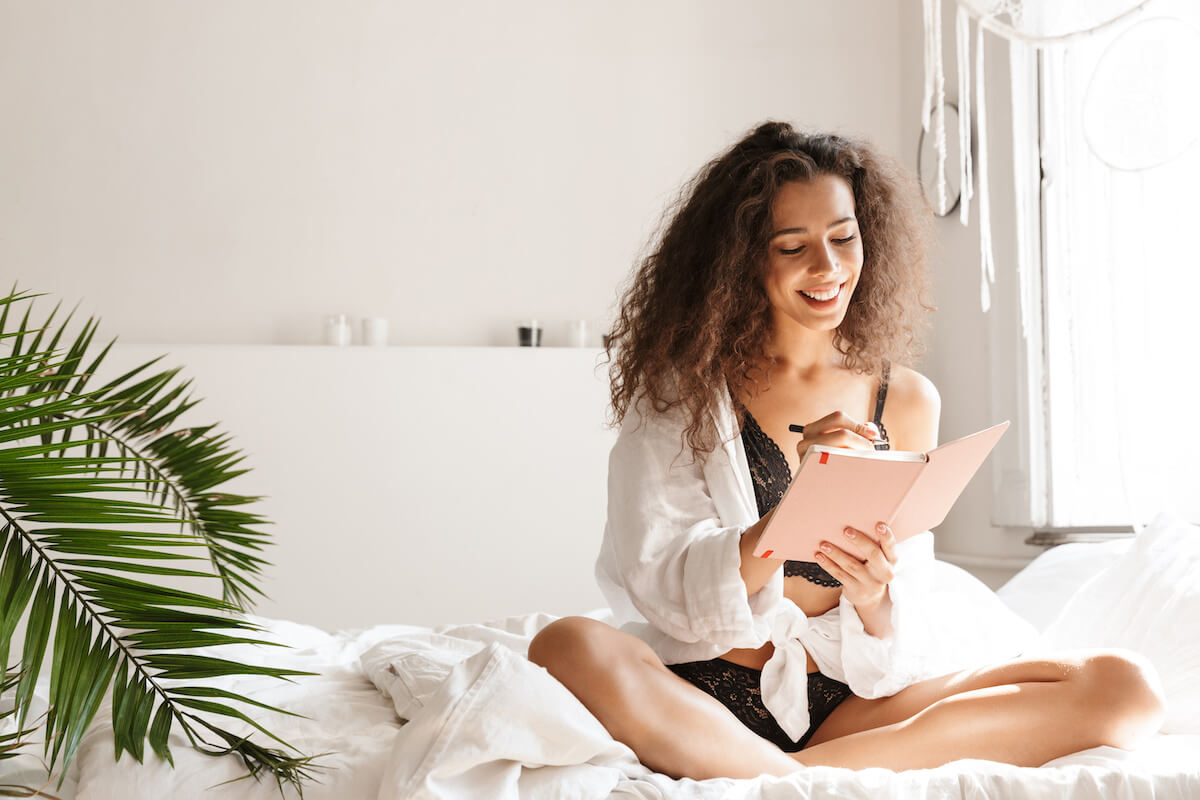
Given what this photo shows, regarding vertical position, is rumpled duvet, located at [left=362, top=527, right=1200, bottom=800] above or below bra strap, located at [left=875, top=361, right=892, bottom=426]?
below

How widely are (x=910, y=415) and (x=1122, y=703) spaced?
562mm

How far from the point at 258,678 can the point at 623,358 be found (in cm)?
78

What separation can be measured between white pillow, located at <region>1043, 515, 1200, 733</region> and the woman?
0.72 feet

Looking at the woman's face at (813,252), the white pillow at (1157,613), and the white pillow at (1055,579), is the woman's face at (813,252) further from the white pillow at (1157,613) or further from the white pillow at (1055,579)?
the white pillow at (1055,579)

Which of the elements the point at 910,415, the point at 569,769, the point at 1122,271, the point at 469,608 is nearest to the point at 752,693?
the point at 569,769

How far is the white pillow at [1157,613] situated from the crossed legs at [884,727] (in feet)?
0.68

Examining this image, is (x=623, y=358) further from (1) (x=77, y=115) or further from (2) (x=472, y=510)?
(1) (x=77, y=115)

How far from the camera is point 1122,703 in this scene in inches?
50.2

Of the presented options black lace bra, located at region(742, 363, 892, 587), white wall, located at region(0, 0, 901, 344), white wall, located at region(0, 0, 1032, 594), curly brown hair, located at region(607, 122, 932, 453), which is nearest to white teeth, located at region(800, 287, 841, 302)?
curly brown hair, located at region(607, 122, 932, 453)

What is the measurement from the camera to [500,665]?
1.19 meters

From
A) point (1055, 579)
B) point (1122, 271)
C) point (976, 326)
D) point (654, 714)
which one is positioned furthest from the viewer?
point (976, 326)

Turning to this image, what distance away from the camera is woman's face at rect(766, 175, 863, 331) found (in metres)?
1.55

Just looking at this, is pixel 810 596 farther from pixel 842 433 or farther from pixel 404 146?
pixel 404 146

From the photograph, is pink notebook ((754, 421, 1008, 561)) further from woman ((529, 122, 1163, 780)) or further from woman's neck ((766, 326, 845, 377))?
woman's neck ((766, 326, 845, 377))
